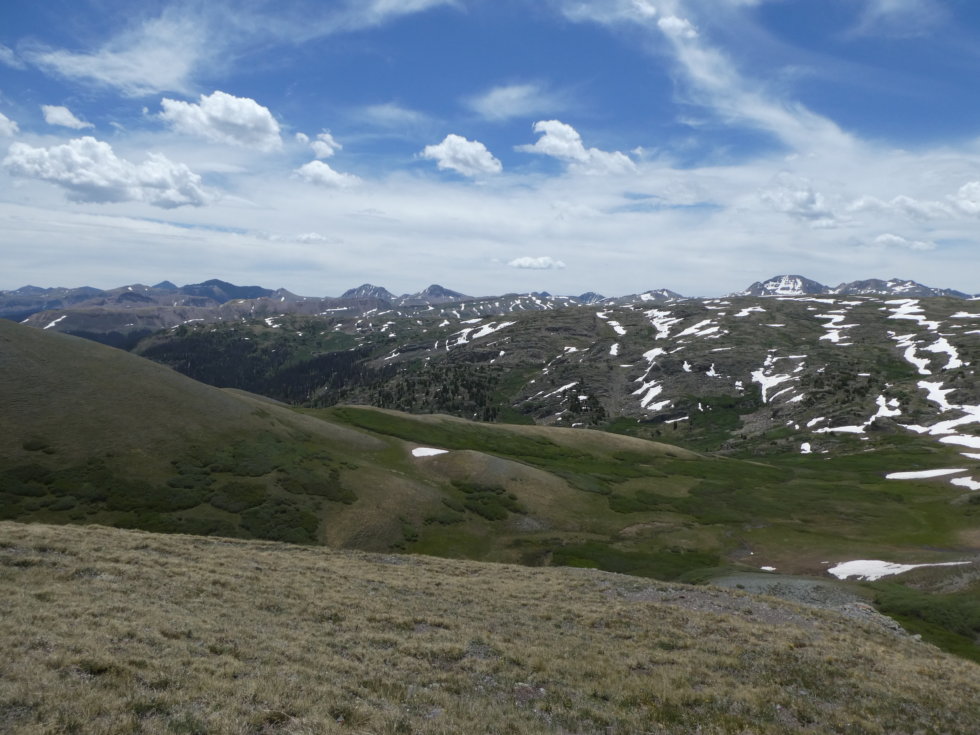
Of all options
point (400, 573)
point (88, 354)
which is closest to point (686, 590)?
point (400, 573)

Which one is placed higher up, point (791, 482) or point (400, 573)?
point (400, 573)

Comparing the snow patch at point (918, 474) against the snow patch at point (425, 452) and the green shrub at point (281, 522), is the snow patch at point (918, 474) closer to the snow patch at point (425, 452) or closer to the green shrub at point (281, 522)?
the snow patch at point (425, 452)

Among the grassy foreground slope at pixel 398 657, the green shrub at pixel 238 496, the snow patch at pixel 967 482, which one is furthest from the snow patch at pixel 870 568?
the green shrub at pixel 238 496

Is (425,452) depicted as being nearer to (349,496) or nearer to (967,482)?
(349,496)

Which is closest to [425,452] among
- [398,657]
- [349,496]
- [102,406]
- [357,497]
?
[357,497]

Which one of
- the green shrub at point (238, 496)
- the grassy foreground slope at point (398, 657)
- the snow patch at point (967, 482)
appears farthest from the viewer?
the snow patch at point (967, 482)

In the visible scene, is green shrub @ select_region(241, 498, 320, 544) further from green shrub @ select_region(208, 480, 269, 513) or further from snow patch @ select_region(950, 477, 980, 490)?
snow patch @ select_region(950, 477, 980, 490)

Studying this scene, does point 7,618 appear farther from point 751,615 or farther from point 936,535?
point 936,535

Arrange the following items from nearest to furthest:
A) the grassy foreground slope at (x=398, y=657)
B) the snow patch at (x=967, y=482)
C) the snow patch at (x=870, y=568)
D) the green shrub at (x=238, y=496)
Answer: the grassy foreground slope at (x=398, y=657), the snow patch at (x=870, y=568), the green shrub at (x=238, y=496), the snow patch at (x=967, y=482)

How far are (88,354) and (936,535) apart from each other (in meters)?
120

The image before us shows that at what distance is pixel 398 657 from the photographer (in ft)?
64.8

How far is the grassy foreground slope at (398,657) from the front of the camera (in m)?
13.7

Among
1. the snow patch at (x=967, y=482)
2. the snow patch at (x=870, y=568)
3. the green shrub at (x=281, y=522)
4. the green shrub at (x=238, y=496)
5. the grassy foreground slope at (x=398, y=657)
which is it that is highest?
the grassy foreground slope at (x=398, y=657)

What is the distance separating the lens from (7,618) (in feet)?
54.9
